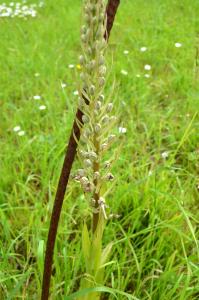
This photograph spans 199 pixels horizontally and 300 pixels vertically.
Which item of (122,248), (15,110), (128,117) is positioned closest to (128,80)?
(128,117)

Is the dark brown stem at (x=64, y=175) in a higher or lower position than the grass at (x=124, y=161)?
higher

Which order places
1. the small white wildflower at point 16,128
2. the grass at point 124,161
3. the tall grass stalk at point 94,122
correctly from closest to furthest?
the tall grass stalk at point 94,122
the grass at point 124,161
the small white wildflower at point 16,128

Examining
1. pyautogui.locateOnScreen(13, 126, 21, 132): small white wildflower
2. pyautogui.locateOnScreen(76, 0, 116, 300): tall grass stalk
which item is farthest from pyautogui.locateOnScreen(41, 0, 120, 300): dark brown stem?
pyautogui.locateOnScreen(13, 126, 21, 132): small white wildflower

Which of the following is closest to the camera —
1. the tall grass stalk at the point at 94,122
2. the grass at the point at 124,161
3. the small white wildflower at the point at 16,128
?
the tall grass stalk at the point at 94,122

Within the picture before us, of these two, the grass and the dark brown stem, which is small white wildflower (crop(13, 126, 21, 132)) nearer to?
the grass

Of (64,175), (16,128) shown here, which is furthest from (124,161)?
(64,175)

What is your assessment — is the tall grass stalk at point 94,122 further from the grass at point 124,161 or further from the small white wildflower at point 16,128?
the small white wildflower at point 16,128

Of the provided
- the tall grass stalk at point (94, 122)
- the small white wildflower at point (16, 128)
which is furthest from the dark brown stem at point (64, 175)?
the small white wildflower at point (16, 128)

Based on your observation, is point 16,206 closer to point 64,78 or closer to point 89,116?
point 89,116

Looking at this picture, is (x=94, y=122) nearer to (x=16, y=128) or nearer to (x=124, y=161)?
(x=124, y=161)
